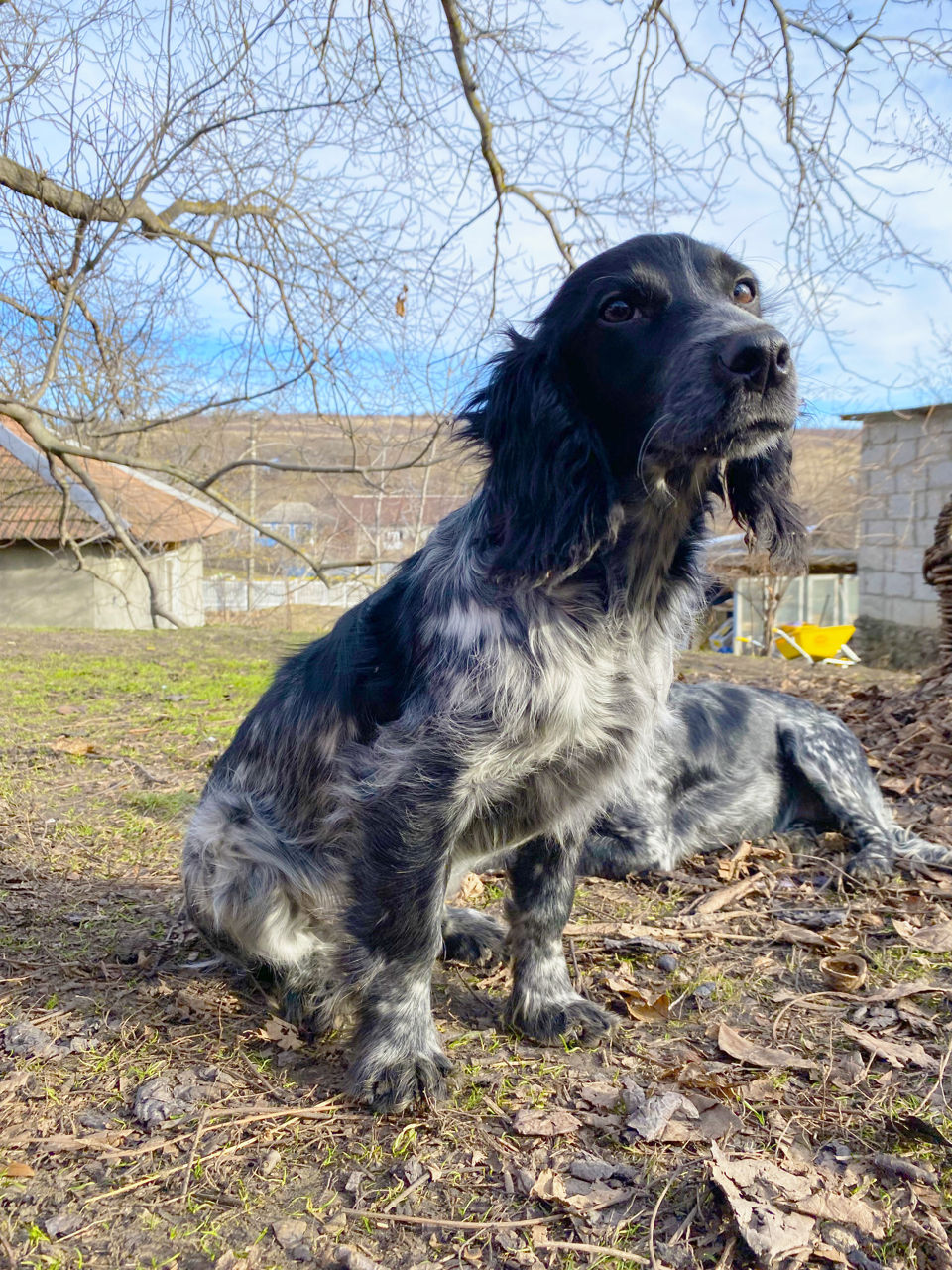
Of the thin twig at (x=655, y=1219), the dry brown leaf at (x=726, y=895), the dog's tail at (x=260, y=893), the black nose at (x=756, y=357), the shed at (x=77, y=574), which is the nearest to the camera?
the thin twig at (x=655, y=1219)

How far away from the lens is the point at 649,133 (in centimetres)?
643

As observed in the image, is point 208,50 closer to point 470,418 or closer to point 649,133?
point 649,133

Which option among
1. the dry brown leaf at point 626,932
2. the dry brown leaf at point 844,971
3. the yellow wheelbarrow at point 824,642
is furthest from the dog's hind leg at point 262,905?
the yellow wheelbarrow at point 824,642

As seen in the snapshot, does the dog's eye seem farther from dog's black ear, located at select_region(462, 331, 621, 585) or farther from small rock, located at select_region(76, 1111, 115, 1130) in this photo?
small rock, located at select_region(76, 1111, 115, 1130)

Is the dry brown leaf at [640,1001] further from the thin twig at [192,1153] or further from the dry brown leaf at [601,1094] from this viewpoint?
the thin twig at [192,1153]

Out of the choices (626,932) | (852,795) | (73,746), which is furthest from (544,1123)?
(73,746)

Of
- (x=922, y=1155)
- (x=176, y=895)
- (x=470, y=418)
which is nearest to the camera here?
(x=922, y=1155)

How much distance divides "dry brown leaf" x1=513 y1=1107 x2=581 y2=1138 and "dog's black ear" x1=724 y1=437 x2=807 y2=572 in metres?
1.63

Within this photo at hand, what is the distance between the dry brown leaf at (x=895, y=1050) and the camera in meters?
2.44

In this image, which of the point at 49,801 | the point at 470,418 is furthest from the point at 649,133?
the point at 49,801

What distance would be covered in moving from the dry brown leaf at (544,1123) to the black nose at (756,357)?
1.73m

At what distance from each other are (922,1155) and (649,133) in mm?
6270

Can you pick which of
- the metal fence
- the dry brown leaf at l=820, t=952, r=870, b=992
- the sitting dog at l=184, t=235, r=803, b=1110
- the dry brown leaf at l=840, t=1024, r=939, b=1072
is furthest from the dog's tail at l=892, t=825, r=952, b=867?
the metal fence

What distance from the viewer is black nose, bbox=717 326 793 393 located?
211 centimetres
